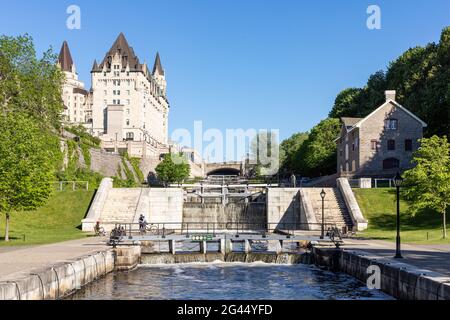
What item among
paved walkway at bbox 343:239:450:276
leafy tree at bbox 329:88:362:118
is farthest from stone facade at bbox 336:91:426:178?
paved walkway at bbox 343:239:450:276

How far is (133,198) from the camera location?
2064 inches

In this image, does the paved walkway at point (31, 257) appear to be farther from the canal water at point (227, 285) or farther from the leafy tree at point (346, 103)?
the leafy tree at point (346, 103)

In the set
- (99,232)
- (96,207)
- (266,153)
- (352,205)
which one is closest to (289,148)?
(266,153)

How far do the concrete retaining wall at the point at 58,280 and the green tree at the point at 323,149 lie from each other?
2772 inches

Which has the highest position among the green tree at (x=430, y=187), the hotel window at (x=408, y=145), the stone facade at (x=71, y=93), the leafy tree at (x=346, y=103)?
the stone facade at (x=71, y=93)

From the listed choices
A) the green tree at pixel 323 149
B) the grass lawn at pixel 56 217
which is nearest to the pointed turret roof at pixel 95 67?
the green tree at pixel 323 149

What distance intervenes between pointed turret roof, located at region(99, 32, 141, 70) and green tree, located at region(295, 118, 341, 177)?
75.4 meters

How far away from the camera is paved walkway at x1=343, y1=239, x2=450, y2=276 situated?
19891mm

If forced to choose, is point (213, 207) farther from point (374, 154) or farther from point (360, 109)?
point (360, 109)

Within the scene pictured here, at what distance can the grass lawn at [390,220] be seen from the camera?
117ft

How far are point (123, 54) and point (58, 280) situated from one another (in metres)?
143

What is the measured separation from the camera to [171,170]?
117 meters
